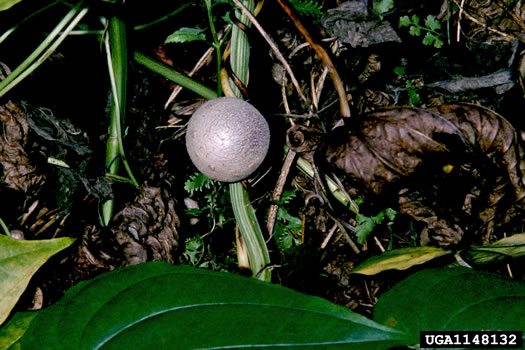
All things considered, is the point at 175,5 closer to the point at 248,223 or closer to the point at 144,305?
the point at 248,223

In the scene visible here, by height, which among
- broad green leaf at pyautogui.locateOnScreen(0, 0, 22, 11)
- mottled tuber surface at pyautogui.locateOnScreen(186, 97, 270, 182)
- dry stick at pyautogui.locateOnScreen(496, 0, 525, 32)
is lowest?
mottled tuber surface at pyautogui.locateOnScreen(186, 97, 270, 182)

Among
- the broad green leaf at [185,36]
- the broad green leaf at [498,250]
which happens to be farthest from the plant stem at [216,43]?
the broad green leaf at [498,250]

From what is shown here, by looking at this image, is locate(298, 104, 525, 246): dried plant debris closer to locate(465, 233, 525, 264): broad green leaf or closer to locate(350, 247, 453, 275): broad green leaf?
locate(465, 233, 525, 264): broad green leaf

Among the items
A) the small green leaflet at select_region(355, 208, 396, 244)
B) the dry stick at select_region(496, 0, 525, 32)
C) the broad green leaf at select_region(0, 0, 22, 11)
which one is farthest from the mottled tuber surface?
the dry stick at select_region(496, 0, 525, 32)

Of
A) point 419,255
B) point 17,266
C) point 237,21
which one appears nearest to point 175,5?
point 237,21

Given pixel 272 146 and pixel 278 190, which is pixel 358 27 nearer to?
pixel 272 146

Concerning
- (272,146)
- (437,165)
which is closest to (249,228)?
(272,146)

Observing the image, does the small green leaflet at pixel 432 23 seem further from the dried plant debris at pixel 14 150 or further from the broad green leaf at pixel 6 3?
the dried plant debris at pixel 14 150
